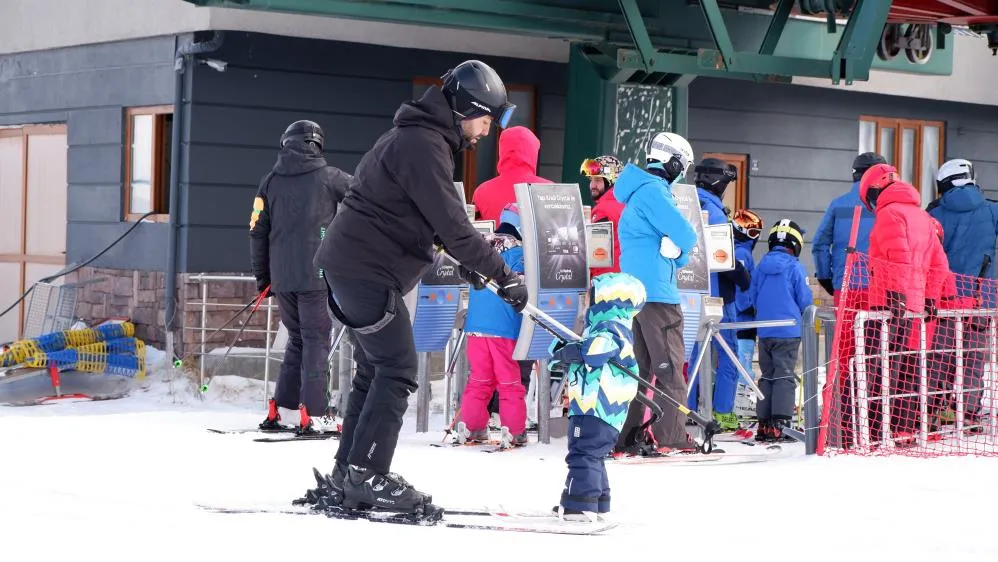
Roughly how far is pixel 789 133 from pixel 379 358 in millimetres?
10737

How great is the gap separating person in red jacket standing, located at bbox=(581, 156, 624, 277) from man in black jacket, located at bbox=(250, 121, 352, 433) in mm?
1575

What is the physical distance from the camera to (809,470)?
7.77 metres

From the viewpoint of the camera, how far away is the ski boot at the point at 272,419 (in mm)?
8961

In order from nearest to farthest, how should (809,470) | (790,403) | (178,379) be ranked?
(809,470), (790,403), (178,379)

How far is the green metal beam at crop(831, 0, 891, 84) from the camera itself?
37.8ft

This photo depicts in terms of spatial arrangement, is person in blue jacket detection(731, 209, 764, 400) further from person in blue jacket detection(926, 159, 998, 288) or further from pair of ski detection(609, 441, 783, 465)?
pair of ski detection(609, 441, 783, 465)

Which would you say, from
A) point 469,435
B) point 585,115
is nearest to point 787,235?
point 469,435

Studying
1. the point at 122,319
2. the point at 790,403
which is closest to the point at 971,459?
the point at 790,403

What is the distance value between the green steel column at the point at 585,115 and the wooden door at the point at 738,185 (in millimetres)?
2985

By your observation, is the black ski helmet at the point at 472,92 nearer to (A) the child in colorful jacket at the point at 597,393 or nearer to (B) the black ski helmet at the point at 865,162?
(A) the child in colorful jacket at the point at 597,393

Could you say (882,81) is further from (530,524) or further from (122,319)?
(530,524)

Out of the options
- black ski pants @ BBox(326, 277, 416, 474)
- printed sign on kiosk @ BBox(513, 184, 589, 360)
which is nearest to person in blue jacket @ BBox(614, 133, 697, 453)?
printed sign on kiosk @ BBox(513, 184, 589, 360)

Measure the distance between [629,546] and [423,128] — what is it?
1831 millimetres

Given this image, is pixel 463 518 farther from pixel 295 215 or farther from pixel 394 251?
pixel 295 215
